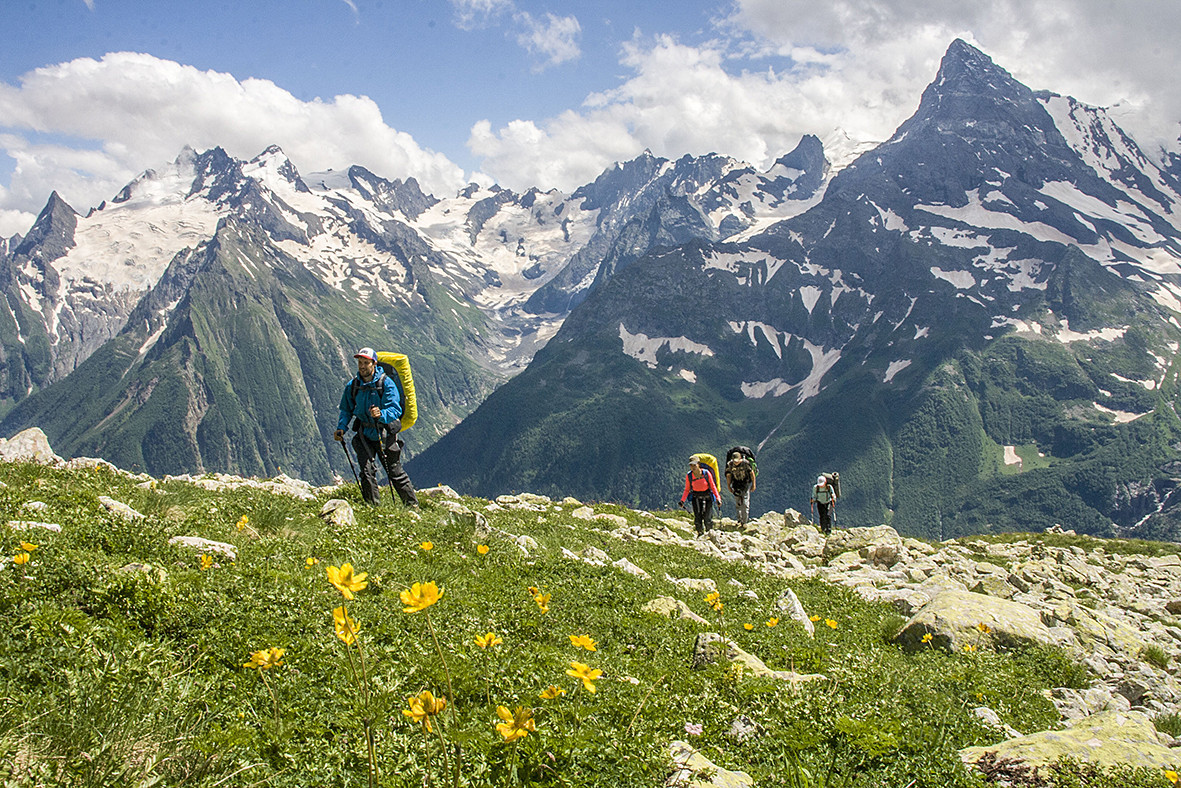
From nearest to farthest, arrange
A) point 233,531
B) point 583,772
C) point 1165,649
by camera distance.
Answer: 1. point 583,772
2. point 233,531
3. point 1165,649

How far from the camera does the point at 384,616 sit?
7035 mm

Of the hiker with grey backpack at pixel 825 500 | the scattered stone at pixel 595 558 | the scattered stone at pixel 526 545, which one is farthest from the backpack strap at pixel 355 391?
the hiker with grey backpack at pixel 825 500

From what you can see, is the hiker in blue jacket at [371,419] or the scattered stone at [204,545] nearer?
the scattered stone at [204,545]

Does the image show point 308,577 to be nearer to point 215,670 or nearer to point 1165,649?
point 215,670

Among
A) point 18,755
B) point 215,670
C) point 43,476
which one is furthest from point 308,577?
point 43,476

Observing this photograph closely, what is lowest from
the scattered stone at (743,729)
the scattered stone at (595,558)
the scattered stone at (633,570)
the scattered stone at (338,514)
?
the scattered stone at (633,570)

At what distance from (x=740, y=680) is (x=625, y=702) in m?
2.05

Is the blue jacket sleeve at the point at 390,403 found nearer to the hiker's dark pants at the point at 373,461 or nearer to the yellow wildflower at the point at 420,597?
the hiker's dark pants at the point at 373,461

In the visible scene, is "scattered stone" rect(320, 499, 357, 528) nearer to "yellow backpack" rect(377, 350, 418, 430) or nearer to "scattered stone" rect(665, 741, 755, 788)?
"yellow backpack" rect(377, 350, 418, 430)

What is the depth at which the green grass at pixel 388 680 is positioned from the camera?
4.12m

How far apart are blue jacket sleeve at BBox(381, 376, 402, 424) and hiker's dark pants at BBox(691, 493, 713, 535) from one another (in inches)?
562

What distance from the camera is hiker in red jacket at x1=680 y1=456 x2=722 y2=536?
2542 centimetres

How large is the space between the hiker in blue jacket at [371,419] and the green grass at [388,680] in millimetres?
4179

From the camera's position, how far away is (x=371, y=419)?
49.2ft
